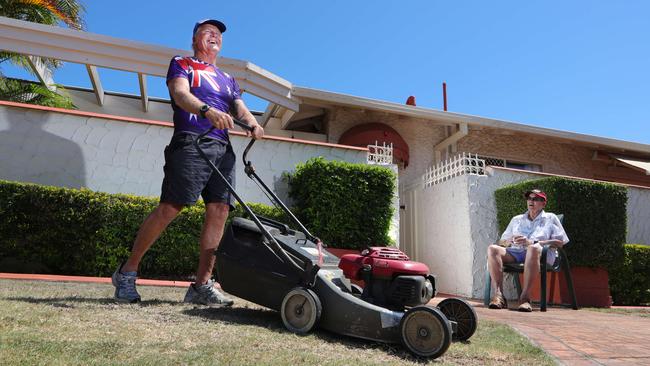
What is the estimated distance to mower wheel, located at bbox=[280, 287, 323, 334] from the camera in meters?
2.61

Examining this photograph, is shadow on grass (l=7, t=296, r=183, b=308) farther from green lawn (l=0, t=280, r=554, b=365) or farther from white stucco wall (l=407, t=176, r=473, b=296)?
white stucco wall (l=407, t=176, r=473, b=296)

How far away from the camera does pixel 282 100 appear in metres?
9.85

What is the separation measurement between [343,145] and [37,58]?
Answer: 6386 mm

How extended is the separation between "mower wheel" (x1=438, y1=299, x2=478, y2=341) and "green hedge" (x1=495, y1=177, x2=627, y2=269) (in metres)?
4.78

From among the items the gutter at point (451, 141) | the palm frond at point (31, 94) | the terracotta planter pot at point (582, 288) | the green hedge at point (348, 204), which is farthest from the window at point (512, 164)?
the palm frond at point (31, 94)

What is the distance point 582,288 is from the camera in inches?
271

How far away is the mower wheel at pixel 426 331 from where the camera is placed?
89.9 inches

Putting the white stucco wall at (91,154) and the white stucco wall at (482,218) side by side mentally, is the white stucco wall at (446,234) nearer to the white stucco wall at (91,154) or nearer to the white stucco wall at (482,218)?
the white stucco wall at (482,218)

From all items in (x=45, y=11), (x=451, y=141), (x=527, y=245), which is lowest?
(x=527, y=245)

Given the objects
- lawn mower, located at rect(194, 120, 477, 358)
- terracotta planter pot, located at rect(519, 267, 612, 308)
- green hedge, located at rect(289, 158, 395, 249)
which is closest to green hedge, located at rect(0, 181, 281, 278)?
green hedge, located at rect(289, 158, 395, 249)

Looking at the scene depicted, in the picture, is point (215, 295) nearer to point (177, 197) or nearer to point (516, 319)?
point (177, 197)

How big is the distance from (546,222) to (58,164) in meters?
6.55

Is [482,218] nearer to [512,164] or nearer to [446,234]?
[446,234]

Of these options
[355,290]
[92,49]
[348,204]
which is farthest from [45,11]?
[355,290]
